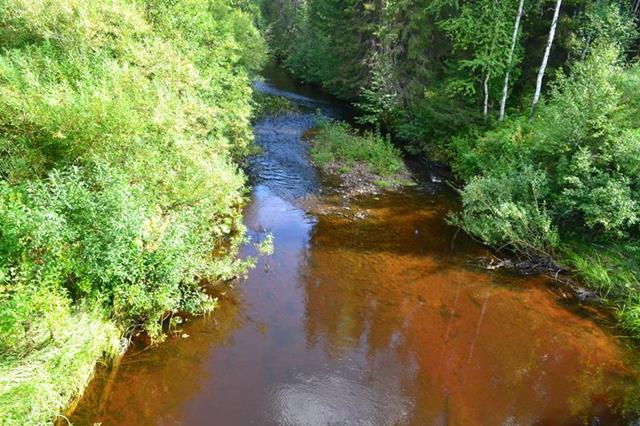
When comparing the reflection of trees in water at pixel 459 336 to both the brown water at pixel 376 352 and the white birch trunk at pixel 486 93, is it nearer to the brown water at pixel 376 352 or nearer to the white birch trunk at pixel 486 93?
the brown water at pixel 376 352

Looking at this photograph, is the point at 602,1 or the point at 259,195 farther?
the point at 602,1

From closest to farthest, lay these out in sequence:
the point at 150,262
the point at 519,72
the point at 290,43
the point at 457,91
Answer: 1. the point at 150,262
2. the point at 519,72
3. the point at 457,91
4. the point at 290,43

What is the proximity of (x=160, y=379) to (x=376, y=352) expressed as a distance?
14.9 ft

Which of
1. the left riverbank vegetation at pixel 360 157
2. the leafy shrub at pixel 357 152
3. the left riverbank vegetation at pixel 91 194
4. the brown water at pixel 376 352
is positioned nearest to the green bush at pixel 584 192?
the brown water at pixel 376 352

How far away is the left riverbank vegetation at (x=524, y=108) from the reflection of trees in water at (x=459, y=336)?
1790 millimetres

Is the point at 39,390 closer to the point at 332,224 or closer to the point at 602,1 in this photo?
the point at 332,224

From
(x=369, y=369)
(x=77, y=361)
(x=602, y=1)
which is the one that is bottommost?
(x=369, y=369)

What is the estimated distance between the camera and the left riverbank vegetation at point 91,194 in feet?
21.9

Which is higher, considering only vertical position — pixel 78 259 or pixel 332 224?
pixel 78 259

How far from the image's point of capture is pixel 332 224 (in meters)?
15.5

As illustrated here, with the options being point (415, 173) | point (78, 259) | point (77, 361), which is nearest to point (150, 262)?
point (78, 259)

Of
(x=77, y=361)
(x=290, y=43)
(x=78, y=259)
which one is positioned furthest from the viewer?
(x=290, y=43)

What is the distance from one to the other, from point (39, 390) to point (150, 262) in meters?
2.86

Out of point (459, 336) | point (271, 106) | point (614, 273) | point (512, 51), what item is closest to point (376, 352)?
point (459, 336)
